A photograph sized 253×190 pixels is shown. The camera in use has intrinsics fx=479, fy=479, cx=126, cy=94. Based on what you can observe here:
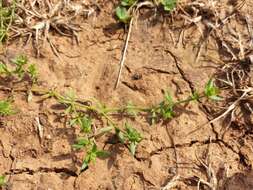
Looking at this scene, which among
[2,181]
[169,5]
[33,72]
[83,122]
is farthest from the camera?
[169,5]

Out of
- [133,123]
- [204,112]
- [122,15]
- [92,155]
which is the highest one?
[122,15]

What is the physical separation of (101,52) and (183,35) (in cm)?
57

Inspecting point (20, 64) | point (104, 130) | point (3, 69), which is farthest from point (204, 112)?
point (3, 69)

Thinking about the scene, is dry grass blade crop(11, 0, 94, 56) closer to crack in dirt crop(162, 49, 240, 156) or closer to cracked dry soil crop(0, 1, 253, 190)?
cracked dry soil crop(0, 1, 253, 190)

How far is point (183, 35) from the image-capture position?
3.28m

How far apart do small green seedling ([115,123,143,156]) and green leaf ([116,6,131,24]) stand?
789 millimetres

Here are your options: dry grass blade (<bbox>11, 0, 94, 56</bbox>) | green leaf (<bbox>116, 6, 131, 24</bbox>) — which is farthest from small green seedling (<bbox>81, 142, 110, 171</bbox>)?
green leaf (<bbox>116, 6, 131, 24</bbox>)

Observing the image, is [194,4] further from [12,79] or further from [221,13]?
[12,79]

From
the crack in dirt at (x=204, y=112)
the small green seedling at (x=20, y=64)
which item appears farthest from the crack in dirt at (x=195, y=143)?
the small green seedling at (x=20, y=64)

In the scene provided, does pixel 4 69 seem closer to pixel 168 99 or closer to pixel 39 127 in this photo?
pixel 39 127

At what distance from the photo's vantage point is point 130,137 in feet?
9.48

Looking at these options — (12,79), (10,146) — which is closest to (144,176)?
(10,146)

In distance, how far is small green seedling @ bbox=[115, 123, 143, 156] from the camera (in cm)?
289

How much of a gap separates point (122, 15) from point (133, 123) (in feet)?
2.58
